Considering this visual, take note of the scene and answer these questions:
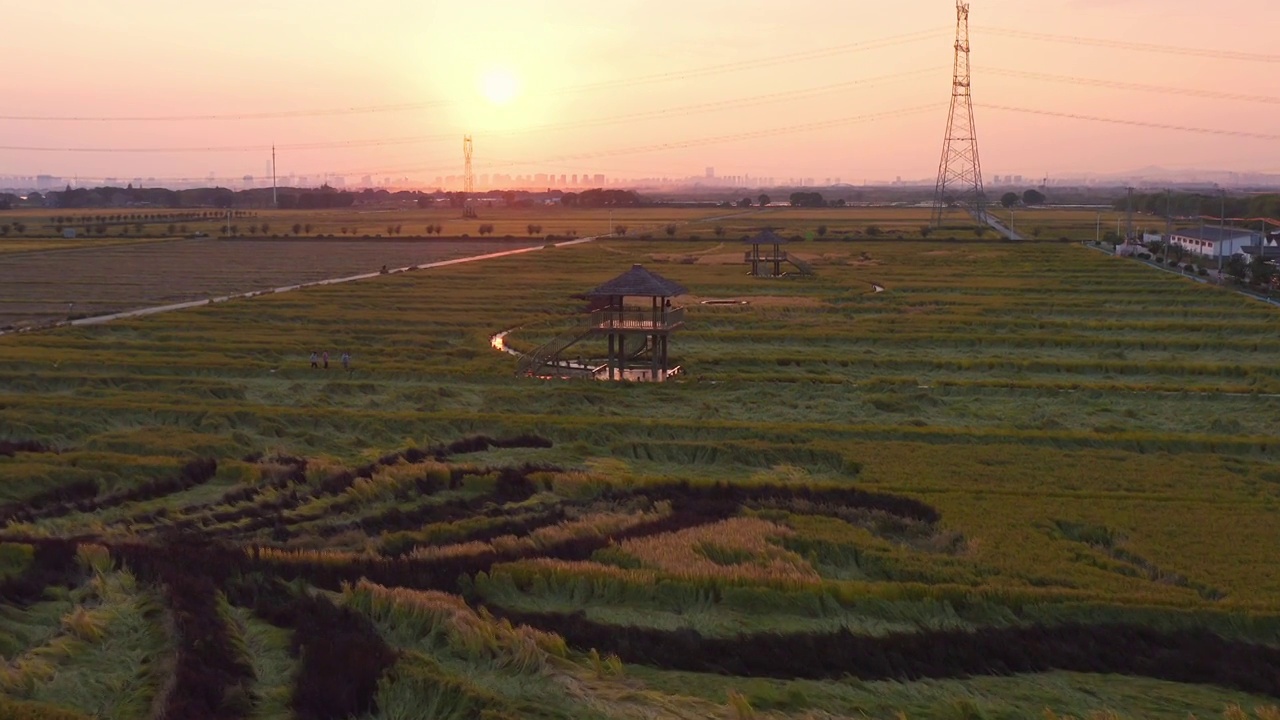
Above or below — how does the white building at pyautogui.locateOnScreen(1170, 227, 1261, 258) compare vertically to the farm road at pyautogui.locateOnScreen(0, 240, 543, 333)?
above

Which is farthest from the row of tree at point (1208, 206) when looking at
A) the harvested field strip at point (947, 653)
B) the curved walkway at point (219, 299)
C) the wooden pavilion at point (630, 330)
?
the harvested field strip at point (947, 653)

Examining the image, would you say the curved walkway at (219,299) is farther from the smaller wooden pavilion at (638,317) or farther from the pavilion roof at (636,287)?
the pavilion roof at (636,287)

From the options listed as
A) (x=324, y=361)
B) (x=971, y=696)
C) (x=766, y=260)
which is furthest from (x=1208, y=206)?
(x=971, y=696)

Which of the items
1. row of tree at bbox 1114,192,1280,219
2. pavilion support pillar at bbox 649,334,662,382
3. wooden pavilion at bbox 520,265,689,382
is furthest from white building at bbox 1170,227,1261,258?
pavilion support pillar at bbox 649,334,662,382

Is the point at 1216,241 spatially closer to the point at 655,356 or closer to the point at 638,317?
the point at 655,356

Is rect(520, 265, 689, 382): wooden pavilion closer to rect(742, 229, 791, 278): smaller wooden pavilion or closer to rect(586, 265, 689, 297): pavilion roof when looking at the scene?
rect(586, 265, 689, 297): pavilion roof

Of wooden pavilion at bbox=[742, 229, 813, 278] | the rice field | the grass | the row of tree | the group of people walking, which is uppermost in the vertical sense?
the row of tree
